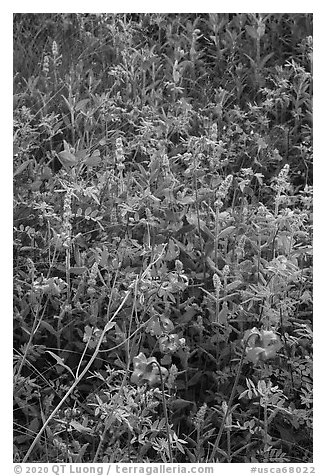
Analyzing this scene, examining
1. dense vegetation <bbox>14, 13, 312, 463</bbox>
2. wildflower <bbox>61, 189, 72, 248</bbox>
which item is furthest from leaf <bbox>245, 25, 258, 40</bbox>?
wildflower <bbox>61, 189, 72, 248</bbox>

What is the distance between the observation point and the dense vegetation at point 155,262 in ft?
7.37

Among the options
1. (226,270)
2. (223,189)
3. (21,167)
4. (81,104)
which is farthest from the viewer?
(81,104)

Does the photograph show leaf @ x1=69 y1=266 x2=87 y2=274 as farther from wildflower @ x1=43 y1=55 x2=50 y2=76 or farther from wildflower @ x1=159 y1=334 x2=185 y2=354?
wildflower @ x1=43 y1=55 x2=50 y2=76

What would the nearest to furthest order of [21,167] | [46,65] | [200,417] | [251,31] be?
[200,417], [21,167], [46,65], [251,31]

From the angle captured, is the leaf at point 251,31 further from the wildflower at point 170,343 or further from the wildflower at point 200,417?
the wildflower at point 200,417

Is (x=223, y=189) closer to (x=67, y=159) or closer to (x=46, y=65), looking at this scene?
(x=67, y=159)

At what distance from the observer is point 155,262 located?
2264mm

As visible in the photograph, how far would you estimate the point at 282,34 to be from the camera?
332cm

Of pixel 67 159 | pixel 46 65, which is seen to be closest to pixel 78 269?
pixel 67 159

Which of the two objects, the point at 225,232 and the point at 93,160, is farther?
the point at 93,160

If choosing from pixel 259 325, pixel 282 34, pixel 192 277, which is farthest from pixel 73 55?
pixel 259 325

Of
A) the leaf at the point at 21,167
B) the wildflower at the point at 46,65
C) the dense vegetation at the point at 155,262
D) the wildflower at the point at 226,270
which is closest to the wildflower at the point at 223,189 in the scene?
the dense vegetation at the point at 155,262
